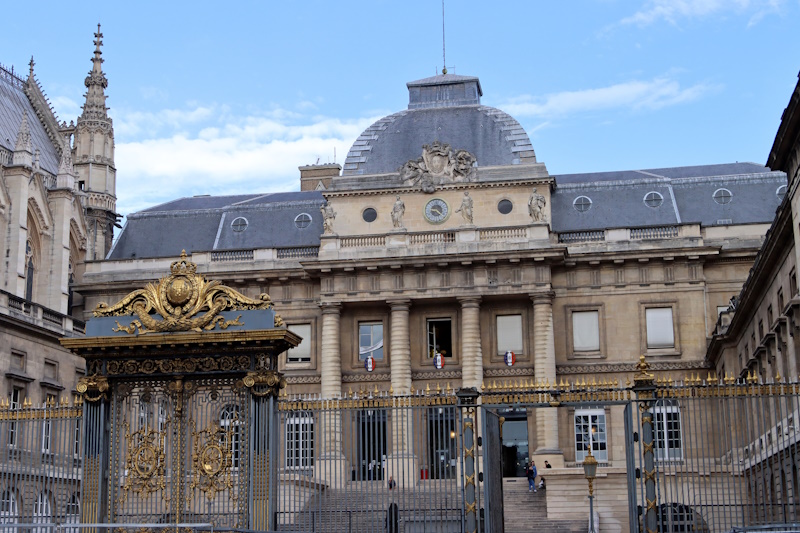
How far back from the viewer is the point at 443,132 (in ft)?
179

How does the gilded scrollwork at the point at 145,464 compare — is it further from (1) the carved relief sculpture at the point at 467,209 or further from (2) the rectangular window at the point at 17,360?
(1) the carved relief sculpture at the point at 467,209

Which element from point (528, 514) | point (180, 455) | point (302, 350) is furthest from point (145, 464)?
point (302, 350)

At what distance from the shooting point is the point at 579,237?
171 feet

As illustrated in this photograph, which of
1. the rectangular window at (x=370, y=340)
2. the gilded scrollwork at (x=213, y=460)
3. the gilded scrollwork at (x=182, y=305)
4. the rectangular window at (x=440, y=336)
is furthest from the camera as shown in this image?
the rectangular window at (x=370, y=340)

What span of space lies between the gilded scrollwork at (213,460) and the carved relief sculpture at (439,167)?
34.2 meters

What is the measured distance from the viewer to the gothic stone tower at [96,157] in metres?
57.8

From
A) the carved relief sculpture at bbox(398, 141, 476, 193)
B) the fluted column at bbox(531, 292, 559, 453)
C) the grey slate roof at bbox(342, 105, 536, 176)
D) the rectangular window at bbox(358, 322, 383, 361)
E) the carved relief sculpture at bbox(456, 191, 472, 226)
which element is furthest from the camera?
the grey slate roof at bbox(342, 105, 536, 176)

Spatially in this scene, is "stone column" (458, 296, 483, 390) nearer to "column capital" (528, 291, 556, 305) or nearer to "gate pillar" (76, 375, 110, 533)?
"column capital" (528, 291, 556, 305)

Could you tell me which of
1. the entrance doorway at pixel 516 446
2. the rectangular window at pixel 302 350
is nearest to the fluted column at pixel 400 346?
the rectangular window at pixel 302 350

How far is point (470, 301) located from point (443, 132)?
8.60 metres

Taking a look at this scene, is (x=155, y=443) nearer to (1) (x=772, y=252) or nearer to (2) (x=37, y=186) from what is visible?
(1) (x=772, y=252)

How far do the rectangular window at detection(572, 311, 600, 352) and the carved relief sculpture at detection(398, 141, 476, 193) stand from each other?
25.1 ft

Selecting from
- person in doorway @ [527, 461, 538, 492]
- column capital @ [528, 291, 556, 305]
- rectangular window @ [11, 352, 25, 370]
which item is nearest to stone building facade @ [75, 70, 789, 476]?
column capital @ [528, 291, 556, 305]

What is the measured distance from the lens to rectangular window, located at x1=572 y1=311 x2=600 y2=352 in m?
51.0
